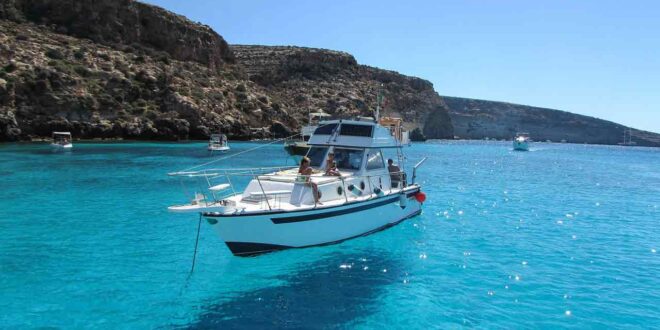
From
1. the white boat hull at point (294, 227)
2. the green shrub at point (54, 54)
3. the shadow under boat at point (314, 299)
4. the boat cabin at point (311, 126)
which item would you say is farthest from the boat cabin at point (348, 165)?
the green shrub at point (54, 54)

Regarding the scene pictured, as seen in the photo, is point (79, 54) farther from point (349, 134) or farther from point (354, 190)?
point (354, 190)

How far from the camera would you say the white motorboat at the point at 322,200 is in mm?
12562

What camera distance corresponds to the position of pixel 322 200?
47.9 ft

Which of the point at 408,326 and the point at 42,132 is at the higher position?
the point at 42,132

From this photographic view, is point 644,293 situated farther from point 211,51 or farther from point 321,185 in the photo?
point 211,51

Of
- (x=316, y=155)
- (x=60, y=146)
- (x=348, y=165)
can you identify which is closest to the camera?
(x=348, y=165)

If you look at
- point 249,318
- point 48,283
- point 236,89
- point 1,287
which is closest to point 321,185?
point 249,318

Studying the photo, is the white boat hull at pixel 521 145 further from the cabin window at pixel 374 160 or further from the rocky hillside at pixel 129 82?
the cabin window at pixel 374 160

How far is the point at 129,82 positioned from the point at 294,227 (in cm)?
7423

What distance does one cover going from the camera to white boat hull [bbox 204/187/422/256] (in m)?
12.5

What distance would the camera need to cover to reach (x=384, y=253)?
1513 cm

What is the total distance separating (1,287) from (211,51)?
329ft

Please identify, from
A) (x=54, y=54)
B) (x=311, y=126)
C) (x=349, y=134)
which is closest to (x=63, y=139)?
(x=54, y=54)

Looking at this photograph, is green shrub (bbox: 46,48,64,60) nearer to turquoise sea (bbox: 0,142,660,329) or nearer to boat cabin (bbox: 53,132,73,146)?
boat cabin (bbox: 53,132,73,146)
